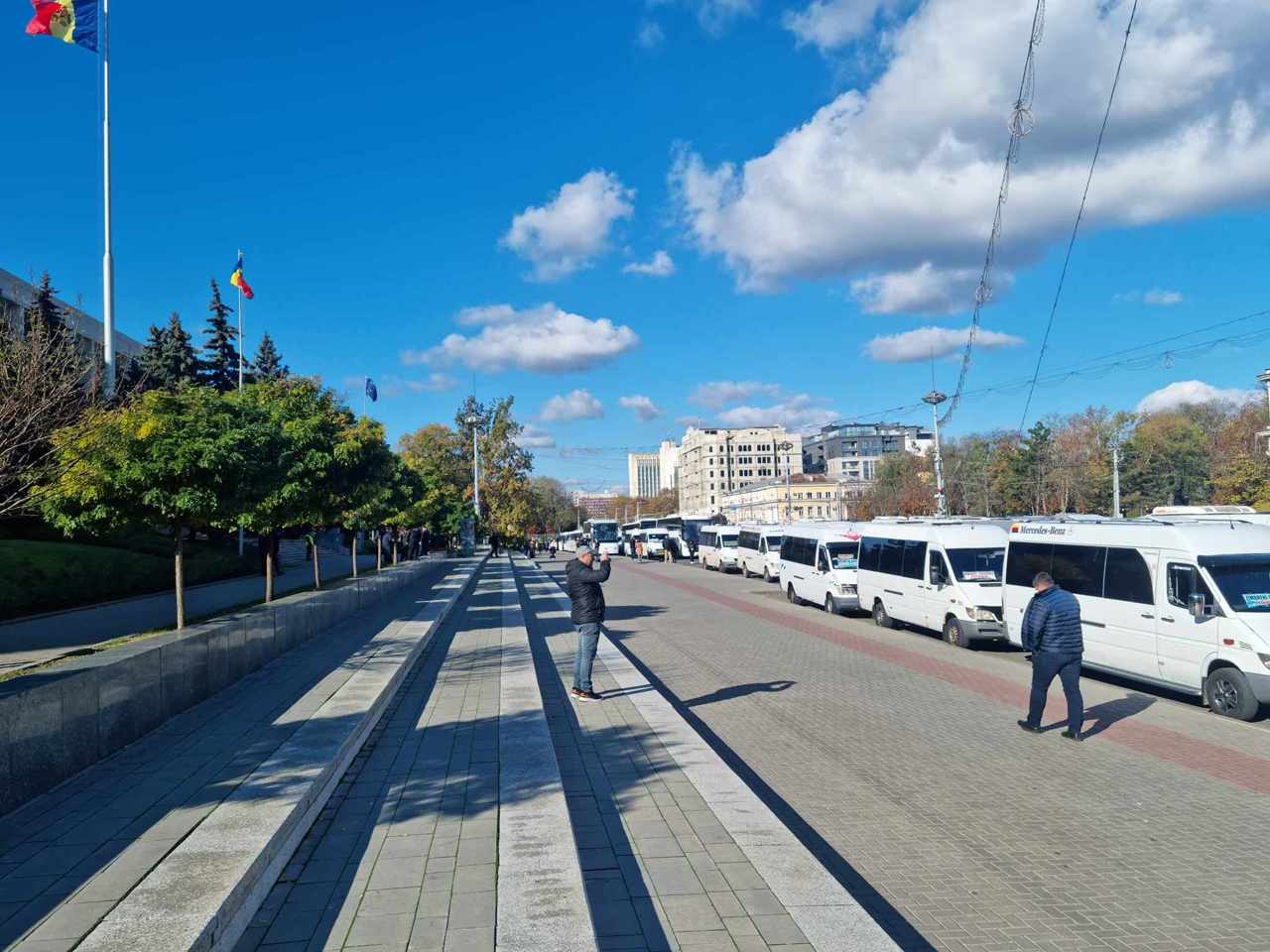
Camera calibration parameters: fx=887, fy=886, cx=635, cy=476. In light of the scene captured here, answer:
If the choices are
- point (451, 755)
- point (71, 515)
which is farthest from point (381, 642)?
point (451, 755)

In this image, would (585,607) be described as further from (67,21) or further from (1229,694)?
(67,21)

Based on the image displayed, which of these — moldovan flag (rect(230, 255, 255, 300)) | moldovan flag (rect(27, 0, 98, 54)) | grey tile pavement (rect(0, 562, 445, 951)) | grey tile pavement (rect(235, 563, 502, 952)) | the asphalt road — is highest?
moldovan flag (rect(27, 0, 98, 54))

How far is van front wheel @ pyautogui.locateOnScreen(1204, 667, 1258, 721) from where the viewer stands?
9797 mm

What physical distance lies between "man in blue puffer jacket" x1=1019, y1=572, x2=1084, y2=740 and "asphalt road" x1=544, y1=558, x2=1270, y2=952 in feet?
1.09

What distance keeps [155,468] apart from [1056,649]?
10.8m

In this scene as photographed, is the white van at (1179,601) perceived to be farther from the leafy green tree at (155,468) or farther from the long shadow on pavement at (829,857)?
the leafy green tree at (155,468)

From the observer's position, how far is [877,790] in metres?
7.30

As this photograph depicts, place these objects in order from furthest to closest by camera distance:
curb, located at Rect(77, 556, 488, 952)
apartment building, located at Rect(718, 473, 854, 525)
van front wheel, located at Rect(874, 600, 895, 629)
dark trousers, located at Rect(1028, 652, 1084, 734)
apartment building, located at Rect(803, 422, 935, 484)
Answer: apartment building, located at Rect(803, 422, 935, 484) < apartment building, located at Rect(718, 473, 854, 525) < van front wheel, located at Rect(874, 600, 895, 629) < dark trousers, located at Rect(1028, 652, 1084, 734) < curb, located at Rect(77, 556, 488, 952)

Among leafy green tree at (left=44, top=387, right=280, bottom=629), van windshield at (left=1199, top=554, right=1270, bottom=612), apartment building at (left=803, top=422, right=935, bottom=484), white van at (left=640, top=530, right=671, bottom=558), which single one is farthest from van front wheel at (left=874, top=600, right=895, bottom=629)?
apartment building at (left=803, top=422, right=935, bottom=484)

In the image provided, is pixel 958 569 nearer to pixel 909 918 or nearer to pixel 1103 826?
pixel 1103 826

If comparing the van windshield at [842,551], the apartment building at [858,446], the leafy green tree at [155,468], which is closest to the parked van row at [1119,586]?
the van windshield at [842,551]

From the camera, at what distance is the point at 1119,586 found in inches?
478

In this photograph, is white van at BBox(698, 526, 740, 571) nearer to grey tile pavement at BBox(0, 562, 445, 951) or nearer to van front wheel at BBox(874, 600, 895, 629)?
van front wheel at BBox(874, 600, 895, 629)

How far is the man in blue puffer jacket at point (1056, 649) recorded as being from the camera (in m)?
9.09
